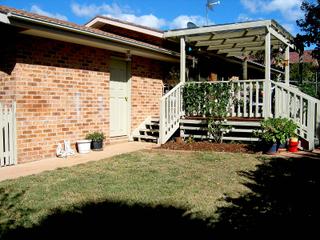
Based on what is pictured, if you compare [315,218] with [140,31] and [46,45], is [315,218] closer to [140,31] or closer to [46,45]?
[46,45]

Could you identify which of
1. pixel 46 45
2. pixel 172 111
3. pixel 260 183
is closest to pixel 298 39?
pixel 172 111

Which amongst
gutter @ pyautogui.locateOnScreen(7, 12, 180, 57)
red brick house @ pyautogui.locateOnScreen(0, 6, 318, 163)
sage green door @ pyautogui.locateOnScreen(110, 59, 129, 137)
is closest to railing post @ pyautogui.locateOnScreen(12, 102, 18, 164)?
red brick house @ pyautogui.locateOnScreen(0, 6, 318, 163)

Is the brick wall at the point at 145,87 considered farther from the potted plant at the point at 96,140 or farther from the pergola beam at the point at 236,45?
the potted plant at the point at 96,140

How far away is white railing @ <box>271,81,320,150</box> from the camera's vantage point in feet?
27.0

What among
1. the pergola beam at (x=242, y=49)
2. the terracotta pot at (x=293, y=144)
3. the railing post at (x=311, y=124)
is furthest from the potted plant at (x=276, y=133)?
the pergola beam at (x=242, y=49)

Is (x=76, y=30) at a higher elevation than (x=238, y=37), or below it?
below

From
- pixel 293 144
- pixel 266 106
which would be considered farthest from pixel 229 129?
pixel 293 144

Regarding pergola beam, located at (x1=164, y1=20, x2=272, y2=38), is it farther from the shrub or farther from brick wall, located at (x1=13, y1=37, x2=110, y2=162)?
the shrub

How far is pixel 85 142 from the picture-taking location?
8508 mm

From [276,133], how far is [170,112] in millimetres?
3086

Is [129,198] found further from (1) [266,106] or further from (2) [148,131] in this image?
(2) [148,131]

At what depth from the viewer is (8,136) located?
22.7 feet

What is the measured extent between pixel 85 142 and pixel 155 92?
13.1ft

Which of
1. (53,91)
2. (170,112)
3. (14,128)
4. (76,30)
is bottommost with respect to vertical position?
(14,128)
